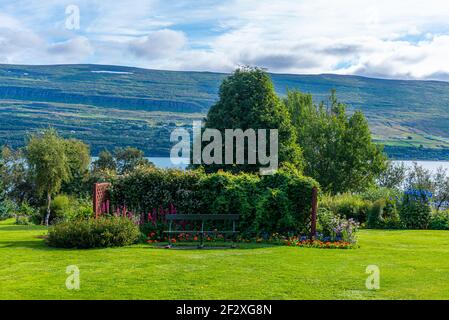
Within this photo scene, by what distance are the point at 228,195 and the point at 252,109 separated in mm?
6367

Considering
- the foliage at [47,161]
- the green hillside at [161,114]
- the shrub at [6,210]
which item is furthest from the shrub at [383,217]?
the green hillside at [161,114]

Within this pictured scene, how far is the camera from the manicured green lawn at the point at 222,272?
970cm

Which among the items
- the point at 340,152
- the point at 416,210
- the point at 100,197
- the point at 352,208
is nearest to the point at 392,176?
the point at 340,152

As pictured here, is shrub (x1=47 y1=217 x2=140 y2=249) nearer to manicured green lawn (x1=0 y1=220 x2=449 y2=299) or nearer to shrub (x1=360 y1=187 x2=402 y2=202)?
manicured green lawn (x1=0 y1=220 x2=449 y2=299)

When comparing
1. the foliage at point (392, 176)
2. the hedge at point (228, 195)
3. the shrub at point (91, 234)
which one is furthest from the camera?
the foliage at point (392, 176)

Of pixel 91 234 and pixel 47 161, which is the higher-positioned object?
pixel 47 161

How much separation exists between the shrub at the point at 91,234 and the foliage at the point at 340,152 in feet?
86.5

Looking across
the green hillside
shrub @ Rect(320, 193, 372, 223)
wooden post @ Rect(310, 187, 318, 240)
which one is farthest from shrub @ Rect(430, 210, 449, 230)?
the green hillside

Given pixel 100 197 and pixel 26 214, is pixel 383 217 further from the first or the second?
pixel 26 214

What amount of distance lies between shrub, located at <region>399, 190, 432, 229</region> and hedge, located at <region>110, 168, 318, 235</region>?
29.9 ft

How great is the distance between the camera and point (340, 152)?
135ft

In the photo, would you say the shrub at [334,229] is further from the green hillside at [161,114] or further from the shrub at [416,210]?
the green hillside at [161,114]

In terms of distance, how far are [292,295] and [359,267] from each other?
11.1 ft

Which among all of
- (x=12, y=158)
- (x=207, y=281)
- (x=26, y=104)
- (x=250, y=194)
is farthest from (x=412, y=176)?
(x=26, y=104)
